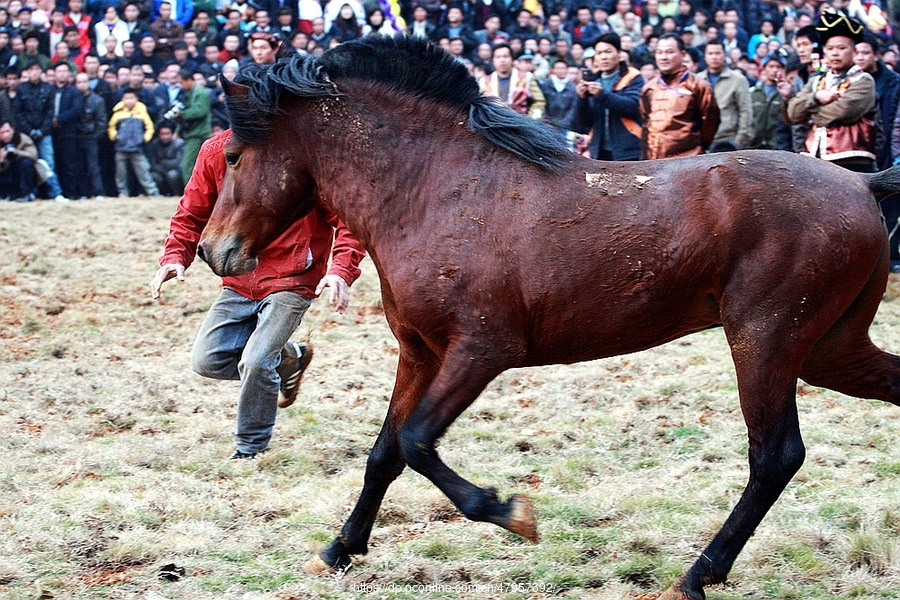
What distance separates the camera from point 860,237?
389 cm

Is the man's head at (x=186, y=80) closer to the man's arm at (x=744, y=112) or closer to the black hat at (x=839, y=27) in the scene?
the man's arm at (x=744, y=112)

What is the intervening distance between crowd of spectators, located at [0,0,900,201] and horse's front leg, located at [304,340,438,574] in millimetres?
9414

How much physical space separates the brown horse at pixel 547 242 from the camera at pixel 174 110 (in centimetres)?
1232

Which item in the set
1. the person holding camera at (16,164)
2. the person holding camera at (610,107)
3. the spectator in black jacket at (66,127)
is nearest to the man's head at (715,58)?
the person holding camera at (610,107)

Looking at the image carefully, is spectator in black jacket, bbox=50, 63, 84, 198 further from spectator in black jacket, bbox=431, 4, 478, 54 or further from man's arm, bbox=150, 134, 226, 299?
man's arm, bbox=150, 134, 226, 299

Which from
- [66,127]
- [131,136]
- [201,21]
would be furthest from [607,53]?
[66,127]

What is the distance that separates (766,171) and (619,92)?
5.90 m

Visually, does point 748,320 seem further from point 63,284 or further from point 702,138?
point 63,284

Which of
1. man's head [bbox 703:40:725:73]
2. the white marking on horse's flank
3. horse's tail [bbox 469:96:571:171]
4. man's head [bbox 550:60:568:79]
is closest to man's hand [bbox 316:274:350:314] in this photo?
horse's tail [bbox 469:96:571:171]

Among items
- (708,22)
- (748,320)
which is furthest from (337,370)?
(708,22)

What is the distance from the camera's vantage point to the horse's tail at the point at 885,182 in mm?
3996

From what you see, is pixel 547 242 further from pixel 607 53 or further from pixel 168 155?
pixel 168 155

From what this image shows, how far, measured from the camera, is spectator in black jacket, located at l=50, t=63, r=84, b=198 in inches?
624

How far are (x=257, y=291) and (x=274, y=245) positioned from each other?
262 millimetres
